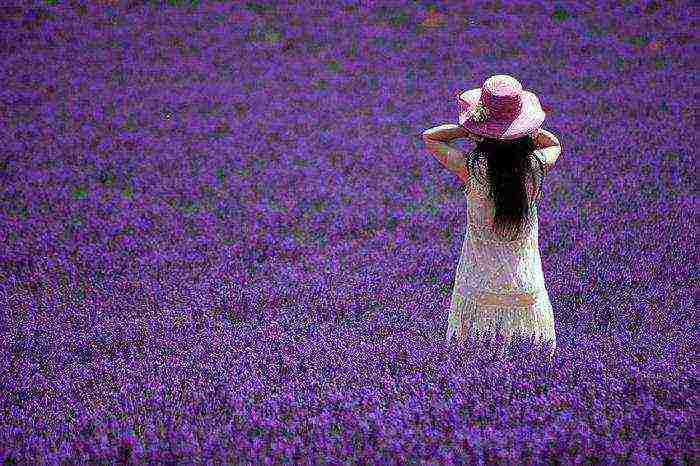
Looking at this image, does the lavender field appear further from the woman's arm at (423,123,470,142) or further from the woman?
the woman's arm at (423,123,470,142)

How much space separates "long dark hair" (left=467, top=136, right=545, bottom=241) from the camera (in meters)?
1.90

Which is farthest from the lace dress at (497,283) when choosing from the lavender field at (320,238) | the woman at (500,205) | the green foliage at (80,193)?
the green foliage at (80,193)

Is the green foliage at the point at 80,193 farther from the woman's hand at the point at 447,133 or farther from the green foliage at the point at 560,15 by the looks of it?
the green foliage at the point at 560,15

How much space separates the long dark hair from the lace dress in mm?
57

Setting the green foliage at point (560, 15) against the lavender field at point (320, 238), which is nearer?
the lavender field at point (320, 238)

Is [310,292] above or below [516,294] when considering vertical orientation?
below

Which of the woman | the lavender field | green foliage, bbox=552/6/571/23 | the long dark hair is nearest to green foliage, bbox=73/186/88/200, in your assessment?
the lavender field

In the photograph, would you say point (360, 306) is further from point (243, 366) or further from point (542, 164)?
point (542, 164)

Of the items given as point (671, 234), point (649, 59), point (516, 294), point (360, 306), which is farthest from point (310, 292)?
point (649, 59)

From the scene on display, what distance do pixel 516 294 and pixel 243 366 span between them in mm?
933

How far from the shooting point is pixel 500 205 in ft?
6.38

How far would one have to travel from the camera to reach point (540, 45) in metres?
6.45

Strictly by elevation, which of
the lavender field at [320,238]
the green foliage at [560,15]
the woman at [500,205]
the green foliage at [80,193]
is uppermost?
the green foliage at [560,15]

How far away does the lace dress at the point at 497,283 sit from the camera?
2.04 m
